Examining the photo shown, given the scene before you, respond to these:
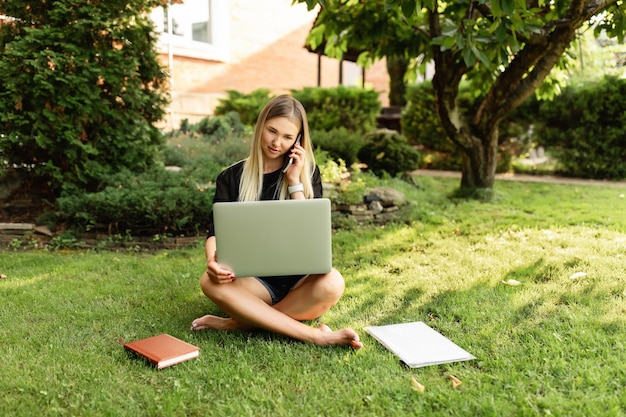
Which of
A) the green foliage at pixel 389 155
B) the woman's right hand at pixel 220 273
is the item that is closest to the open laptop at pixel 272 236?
the woman's right hand at pixel 220 273

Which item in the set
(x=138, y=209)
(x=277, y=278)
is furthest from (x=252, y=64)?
(x=277, y=278)

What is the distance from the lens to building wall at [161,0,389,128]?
10.8 m

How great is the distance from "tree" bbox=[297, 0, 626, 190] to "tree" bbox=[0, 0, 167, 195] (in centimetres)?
193

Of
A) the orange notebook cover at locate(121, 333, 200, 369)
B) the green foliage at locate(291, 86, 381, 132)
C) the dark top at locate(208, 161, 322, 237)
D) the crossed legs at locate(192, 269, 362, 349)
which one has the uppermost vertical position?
the green foliage at locate(291, 86, 381, 132)

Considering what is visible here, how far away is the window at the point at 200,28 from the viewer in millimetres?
11008

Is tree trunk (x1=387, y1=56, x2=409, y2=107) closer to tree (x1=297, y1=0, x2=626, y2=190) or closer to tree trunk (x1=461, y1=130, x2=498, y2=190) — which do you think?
tree (x1=297, y1=0, x2=626, y2=190)

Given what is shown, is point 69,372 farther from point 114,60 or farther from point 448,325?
point 114,60

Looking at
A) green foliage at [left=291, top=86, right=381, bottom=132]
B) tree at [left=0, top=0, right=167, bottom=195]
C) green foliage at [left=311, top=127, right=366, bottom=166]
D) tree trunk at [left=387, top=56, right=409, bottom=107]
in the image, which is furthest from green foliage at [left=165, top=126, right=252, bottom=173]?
tree trunk at [left=387, top=56, right=409, bottom=107]

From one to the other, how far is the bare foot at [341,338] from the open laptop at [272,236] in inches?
13.0

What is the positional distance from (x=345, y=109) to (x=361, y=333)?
307 inches

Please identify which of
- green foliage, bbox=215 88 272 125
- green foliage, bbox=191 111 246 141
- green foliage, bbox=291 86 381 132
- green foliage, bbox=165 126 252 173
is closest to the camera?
green foliage, bbox=165 126 252 173

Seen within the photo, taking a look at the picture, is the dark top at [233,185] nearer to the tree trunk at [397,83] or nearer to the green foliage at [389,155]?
the green foliage at [389,155]

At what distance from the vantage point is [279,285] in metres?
2.95

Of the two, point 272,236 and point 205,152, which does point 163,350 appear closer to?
point 272,236
